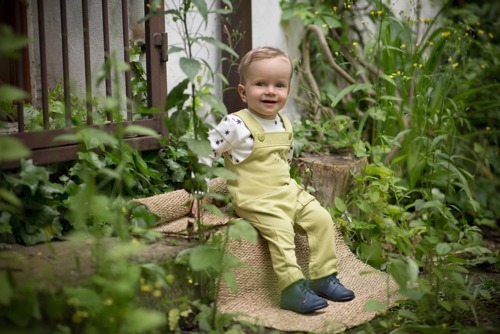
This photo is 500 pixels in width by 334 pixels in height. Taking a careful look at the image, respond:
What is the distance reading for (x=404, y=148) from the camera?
4.50 metres

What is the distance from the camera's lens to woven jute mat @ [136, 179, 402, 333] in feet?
9.28

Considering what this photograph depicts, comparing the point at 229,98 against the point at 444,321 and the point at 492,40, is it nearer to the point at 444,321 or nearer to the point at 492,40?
the point at 444,321

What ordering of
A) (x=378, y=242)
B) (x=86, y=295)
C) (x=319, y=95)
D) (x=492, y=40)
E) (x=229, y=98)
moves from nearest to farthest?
(x=86, y=295) < (x=378, y=242) < (x=229, y=98) < (x=319, y=95) < (x=492, y=40)

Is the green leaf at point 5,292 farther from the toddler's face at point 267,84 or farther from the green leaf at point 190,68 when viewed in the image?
the toddler's face at point 267,84

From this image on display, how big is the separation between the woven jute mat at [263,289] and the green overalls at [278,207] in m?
0.12

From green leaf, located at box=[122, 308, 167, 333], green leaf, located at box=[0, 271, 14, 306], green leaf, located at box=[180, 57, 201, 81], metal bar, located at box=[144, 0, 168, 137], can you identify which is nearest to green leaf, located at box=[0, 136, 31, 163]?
green leaf, located at box=[0, 271, 14, 306]

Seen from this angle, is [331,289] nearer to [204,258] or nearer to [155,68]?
[204,258]

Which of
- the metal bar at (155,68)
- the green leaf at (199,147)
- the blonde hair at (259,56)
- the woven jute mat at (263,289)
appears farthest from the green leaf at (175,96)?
the metal bar at (155,68)

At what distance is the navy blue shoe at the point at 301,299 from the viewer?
289 centimetres

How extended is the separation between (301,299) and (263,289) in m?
0.26

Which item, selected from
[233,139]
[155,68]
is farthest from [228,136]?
[155,68]

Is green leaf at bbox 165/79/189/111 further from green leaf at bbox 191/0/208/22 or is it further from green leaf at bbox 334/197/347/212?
green leaf at bbox 334/197/347/212

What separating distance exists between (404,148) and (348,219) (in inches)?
36.5

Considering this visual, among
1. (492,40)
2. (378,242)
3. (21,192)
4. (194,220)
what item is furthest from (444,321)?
(492,40)
